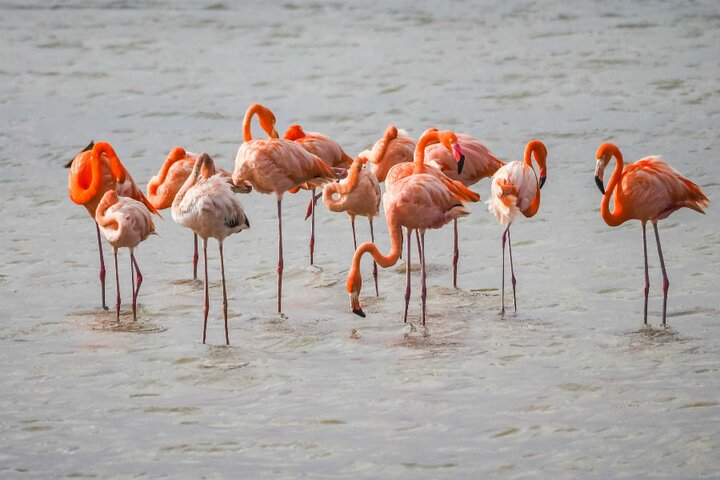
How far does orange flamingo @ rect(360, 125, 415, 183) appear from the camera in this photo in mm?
8242

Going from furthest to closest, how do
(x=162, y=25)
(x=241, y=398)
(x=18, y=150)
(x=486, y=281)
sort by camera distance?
(x=162, y=25), (x=18, y=150), (x=486, y=281), (x=241, y=398)

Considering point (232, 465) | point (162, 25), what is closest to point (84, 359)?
point (232, 465)

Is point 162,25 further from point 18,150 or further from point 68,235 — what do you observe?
point 68,235

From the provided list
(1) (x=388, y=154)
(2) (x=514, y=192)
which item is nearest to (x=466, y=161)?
(1) (x=388, y=154)

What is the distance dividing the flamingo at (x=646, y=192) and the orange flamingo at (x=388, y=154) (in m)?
1.52

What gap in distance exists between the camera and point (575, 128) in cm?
1191

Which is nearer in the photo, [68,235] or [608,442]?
[608,442]

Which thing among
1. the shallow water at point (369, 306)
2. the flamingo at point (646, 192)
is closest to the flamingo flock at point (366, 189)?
the flamingo at point (646, 192)

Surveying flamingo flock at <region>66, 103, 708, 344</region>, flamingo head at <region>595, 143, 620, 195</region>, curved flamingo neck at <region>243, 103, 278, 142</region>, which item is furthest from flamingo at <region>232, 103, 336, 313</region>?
flamingo head at <region>595, 143, 620, 195</region>

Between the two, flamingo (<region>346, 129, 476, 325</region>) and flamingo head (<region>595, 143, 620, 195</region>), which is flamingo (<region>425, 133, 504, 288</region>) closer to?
flamingo (<region>346, 129, 476, 325</region>)

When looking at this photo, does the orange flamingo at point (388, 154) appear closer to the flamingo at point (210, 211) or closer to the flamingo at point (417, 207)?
the flamingo at point (417, 207)

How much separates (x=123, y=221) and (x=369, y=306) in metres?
1.57

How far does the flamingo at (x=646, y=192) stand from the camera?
7086 mm

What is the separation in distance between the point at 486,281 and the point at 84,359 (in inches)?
104
